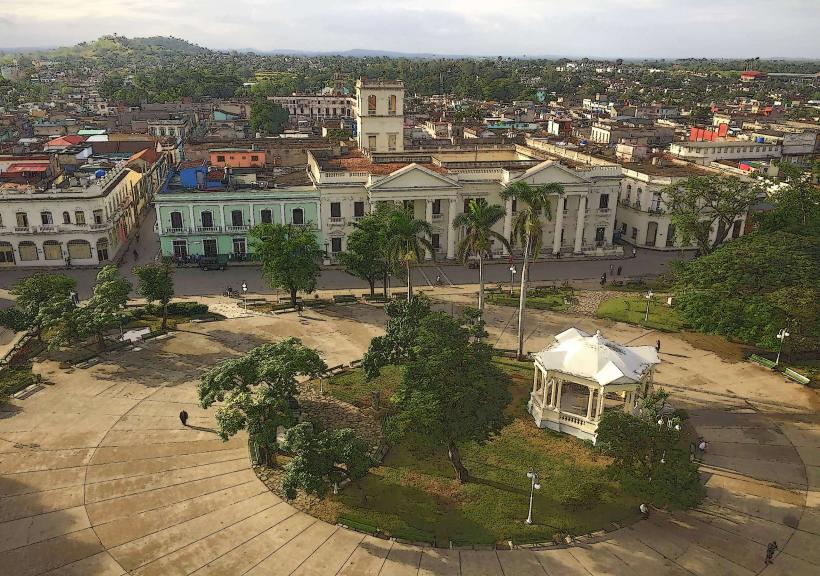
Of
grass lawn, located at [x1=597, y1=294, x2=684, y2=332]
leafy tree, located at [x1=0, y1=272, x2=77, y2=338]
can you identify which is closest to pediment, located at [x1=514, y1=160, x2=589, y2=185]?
grass lawn, located at [x1=597, y1=294, x2=684, y2=332]

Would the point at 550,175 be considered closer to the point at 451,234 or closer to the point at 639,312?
the point at 451,234

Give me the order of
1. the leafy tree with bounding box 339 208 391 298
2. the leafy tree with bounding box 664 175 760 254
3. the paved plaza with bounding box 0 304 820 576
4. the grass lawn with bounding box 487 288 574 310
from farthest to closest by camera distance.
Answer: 1. the leafy tree with bounding box 664 175 760 254
2. the grass lawn with bounding box 487 288 574 310
3. the leafy tree with bounding box 339 208 391 298
4. the paved plaza with bounding box 0 304 820 576

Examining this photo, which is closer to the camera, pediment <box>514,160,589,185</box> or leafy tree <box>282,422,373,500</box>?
leafy tree <box>282,422,373,500</box>

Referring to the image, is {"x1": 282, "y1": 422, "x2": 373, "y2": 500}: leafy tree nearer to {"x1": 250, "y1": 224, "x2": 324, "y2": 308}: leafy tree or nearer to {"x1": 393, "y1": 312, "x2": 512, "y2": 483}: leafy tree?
{"x1": 393, "y1": 312, "x2": 512, "y2": 483}: leafy tree

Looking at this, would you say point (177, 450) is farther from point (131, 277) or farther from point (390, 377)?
point (131, 277)

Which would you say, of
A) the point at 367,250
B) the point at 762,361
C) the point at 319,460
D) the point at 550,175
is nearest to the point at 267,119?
the point at 550,175

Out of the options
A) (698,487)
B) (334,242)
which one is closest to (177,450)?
(698,487)
